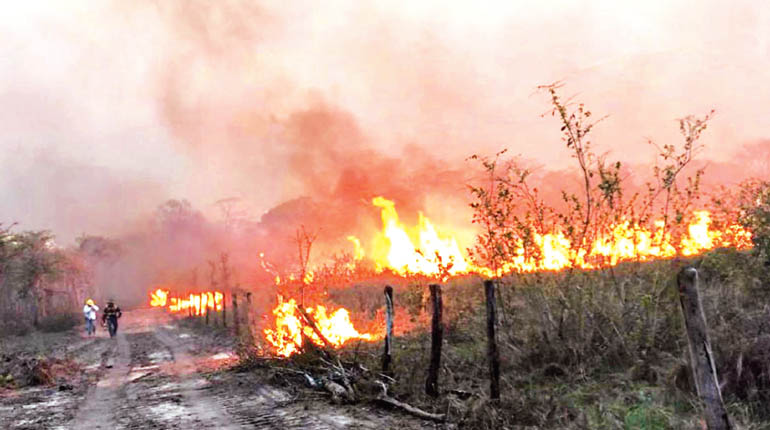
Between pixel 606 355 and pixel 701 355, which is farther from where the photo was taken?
pixel 606 355

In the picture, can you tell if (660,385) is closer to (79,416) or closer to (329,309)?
(79,416)

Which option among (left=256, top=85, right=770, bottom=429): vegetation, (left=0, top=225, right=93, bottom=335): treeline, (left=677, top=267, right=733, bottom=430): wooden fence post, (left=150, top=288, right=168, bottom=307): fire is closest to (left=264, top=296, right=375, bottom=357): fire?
(left=256, top=85, right=770, bottom=429): vegetation

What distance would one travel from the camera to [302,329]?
1373 centimetres

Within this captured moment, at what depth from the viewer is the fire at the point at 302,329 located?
46.1 feet

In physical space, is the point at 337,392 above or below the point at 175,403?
above

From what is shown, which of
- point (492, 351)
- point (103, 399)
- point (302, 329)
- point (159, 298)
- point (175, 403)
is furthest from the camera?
point (159, 298)

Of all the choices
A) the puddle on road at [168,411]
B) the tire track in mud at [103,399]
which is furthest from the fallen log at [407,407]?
the tire track in mud at [103,399]

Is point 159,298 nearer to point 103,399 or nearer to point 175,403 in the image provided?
point 103,399

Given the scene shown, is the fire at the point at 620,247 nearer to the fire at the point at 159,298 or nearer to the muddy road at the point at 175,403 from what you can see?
the muddy road at the point at 175,403

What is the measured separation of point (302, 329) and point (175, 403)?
308 centimetres

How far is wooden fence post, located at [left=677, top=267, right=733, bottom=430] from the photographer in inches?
234

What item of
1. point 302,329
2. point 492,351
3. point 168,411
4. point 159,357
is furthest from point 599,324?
point 159,357

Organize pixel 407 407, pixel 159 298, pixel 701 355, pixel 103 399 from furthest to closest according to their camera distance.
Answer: pixel 159 298 < pixel 103 399 < pixel 407 407 < pixel 701 355

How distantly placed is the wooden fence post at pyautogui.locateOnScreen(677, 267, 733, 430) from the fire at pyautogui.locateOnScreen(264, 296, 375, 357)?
827 cm
